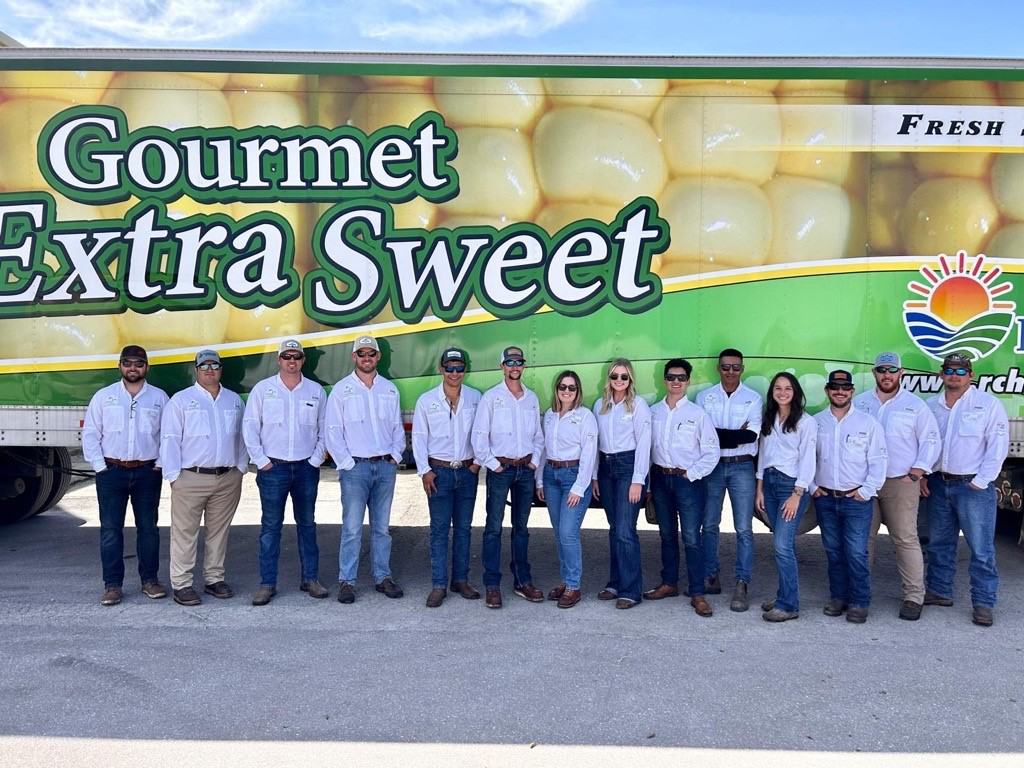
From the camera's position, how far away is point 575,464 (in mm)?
5059

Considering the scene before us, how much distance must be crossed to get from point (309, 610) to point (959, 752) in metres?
3.53

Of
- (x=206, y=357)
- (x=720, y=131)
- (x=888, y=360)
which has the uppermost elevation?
(x=720, y=131)

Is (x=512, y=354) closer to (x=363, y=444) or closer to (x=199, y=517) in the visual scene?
(x=363, y=444)

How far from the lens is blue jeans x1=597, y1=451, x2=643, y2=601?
16.7ft

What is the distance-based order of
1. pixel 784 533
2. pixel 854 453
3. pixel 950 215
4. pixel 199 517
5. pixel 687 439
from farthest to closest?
pixel 199 517
pixel 950 215
pixel 687 439
pixel 784 533
pixel 854 453

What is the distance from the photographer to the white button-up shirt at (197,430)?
5.06 metres

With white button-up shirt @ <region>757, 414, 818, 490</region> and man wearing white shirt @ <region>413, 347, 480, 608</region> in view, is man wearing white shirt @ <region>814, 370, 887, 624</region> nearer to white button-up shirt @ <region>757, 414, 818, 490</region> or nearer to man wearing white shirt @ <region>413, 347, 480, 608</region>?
white button-up shirt @ <region>757, 414, 818, 490</region>

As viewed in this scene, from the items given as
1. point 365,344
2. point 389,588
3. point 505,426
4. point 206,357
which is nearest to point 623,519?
point 505,426

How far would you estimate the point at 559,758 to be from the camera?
11.0 ft

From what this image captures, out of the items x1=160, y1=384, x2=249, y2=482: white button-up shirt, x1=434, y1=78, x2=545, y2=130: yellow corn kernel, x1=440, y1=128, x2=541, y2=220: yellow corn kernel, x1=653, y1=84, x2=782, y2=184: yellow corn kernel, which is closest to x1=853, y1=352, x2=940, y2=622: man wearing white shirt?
x1=653, y1=84, x2=782, y2=184: yellow corn kernel

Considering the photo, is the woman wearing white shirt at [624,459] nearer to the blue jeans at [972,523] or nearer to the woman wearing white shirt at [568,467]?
the woman wearing white shirt at [568,467]

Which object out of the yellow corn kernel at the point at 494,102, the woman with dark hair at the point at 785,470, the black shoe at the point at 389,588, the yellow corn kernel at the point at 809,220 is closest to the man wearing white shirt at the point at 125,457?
the black shoe at the point at 389,588

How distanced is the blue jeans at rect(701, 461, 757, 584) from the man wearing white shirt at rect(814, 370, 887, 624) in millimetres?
398

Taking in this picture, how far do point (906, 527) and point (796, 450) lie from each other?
95 centimetres
